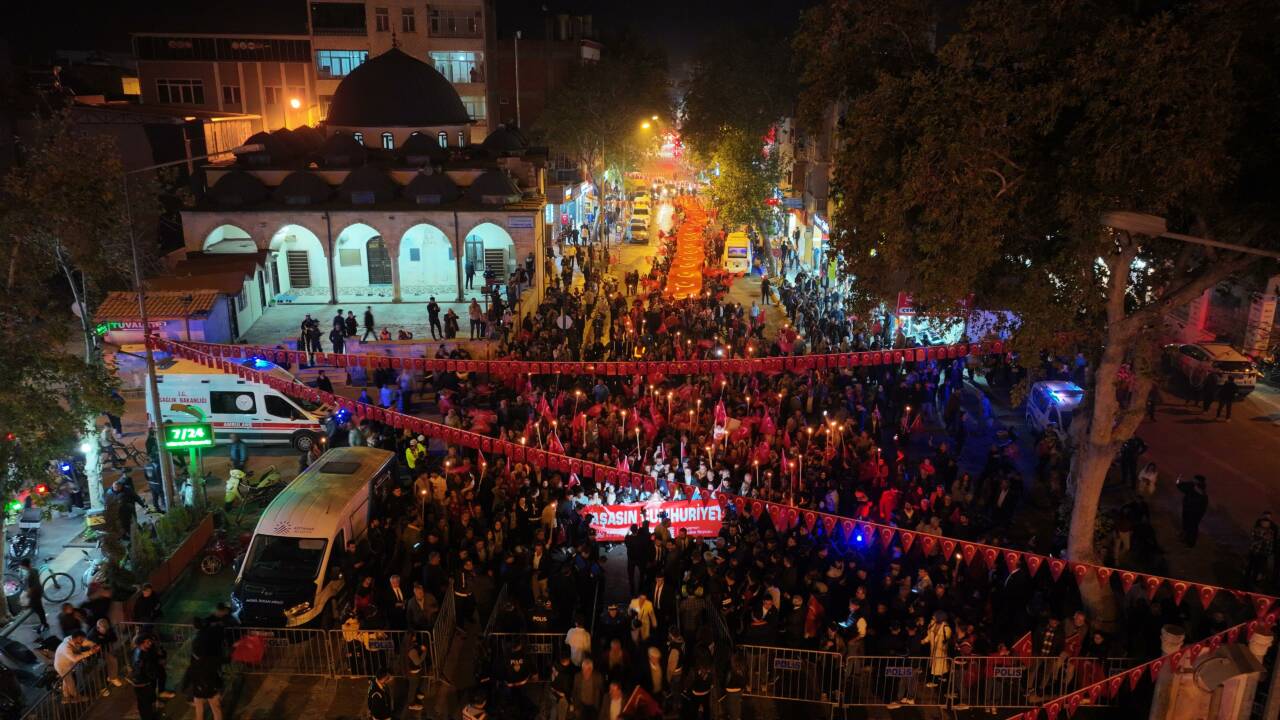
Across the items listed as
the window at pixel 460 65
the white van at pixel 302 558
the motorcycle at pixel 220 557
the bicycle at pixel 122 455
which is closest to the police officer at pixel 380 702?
the white van at pixel 302 558

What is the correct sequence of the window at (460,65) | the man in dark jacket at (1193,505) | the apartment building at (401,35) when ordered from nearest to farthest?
the man in dark jacket at (1193,505), the apartment building at (401,35), the window at (460,65)

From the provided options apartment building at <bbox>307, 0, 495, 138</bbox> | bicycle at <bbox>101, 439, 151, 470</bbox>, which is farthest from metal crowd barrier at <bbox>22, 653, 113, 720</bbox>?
apartment building at <bbox>307, 0, 495, 138</bbox>

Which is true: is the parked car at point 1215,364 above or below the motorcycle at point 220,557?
above

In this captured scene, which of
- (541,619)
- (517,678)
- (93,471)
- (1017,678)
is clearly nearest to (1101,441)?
(1017,678)

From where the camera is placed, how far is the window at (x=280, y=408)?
2084cm

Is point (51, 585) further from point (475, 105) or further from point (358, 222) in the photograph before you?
point (475, 105)

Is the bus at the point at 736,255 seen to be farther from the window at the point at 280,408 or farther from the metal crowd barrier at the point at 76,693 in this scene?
the metal crowd barrier at the point at 76,693

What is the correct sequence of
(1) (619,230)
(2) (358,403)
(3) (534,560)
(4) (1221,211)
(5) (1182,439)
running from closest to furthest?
1. (4) (1221,211)
2. (3) (534,560)
3. (2) (358,403)
4. (5) (1182,439)
5. (1) (619,230)

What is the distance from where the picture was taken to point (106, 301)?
25.1m

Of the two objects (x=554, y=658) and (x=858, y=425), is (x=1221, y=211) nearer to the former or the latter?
(x=858, y=425)

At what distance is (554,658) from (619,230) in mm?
53154

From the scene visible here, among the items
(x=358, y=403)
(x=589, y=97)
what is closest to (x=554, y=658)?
(x=358, y=403)

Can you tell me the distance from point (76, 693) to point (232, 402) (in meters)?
10.1

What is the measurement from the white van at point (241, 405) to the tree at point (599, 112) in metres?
35.8
